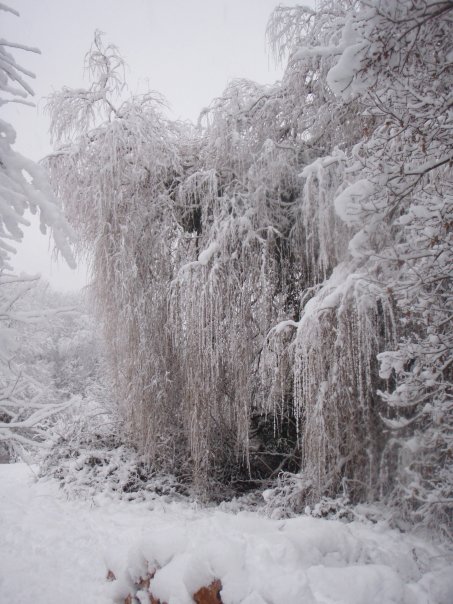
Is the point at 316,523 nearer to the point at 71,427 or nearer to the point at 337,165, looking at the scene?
the point at 337,165

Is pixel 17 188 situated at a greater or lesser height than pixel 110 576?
greater

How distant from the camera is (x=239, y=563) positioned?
237 centimetres

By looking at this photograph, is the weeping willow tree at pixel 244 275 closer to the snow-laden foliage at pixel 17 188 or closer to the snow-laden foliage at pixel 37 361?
the snow-laden foliage at pixel 37 361

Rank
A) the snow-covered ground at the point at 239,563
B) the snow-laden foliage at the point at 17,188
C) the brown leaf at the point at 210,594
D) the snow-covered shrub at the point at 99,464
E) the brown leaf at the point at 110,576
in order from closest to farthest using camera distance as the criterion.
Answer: the snow-laden foliage at the point at 17,188 < the snow-covered ground at the point at 239,563 < the brown leaf at the point at 210,594 < the brown leaf at the point at 110,576 < the snow-covered shrub at the point at 99,464

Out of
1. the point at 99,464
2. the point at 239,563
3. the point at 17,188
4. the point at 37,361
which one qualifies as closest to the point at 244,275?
the point at 239,563

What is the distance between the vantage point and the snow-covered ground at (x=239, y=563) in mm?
2193

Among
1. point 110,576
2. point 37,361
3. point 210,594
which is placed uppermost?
point 37,361

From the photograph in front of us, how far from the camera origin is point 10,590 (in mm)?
3270

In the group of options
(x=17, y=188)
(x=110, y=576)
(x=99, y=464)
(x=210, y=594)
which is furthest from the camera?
(x=99, y=464)

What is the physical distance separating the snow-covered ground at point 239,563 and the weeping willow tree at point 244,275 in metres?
0.83

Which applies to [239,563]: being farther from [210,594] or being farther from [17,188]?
[17,188]

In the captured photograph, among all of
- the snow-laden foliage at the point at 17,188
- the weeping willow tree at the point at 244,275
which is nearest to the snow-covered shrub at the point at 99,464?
the weeping willow tree at the point at 244,275

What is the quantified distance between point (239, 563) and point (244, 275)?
3150 mm

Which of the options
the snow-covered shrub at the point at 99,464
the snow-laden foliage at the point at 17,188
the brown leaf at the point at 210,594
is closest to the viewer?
the snow-laden foliage at the point at 17,188
